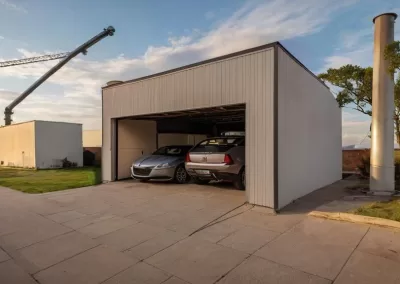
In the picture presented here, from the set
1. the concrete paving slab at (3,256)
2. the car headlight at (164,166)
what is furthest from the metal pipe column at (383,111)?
the concrete paving slab at (3,256)

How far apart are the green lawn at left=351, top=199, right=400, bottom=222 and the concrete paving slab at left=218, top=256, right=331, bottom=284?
2.69 meters

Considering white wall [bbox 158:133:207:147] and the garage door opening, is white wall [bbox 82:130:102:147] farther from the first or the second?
the garage door opening

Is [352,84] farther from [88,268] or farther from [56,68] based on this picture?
[56,68]

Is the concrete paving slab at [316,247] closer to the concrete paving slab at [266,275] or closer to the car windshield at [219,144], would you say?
the concrete paving slab at [266,275]

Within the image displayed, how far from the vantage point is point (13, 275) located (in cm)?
298

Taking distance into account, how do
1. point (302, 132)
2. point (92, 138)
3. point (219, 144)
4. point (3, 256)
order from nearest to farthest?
1. point (3, 256)
2. point (302, 132)
3. point (219, 144)
4. point (92, 138)

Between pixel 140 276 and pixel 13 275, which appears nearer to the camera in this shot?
pixel 140 276

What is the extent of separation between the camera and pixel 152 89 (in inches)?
316

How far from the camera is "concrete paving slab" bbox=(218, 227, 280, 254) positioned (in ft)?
11.7

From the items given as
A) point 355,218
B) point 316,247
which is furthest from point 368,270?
point 355,218

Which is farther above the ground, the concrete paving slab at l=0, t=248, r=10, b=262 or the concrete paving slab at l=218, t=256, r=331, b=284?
the concrete paving slab at l=218, t=256, r=331, b=284

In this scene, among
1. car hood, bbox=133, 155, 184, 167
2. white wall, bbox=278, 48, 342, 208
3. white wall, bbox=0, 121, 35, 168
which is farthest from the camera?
white wall, bbox=0, 121, 35, 168

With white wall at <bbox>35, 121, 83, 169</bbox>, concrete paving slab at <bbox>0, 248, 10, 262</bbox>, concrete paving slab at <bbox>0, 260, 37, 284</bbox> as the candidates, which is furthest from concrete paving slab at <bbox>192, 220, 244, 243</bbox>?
white wall at <bbox>35, 121, 83, 169</bbox>

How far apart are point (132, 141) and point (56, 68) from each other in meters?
32.3
